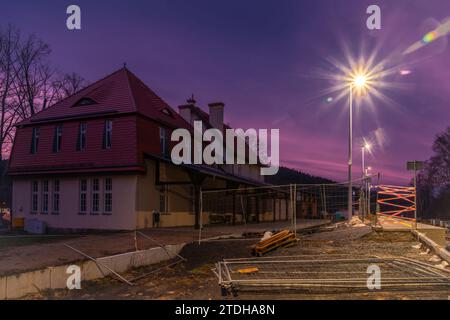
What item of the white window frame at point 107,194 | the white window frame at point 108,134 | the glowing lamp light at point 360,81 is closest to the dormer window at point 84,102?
the white window frame at point 108,134

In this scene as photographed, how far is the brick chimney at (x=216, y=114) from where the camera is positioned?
43969 mm

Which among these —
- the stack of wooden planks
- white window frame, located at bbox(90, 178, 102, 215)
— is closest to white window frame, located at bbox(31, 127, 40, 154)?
white window frame, located at bbox(90, 178, 102, 215)

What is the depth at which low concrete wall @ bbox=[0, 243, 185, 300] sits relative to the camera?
957 centimetres

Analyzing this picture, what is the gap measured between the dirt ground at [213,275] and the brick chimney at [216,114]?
87.1 ft

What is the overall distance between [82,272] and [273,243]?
6.44m

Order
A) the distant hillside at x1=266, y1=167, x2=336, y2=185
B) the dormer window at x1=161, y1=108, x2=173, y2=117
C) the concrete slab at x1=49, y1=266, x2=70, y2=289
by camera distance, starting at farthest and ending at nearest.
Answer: the distant hillside at x1=266, y1=167, x2=336, y2=185 → the dormer window at x1=161, y1=108, x2=173, y2=117 → the concrete slab at x1=49, y1=266, x2=70, y2=289

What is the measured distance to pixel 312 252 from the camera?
1446cm

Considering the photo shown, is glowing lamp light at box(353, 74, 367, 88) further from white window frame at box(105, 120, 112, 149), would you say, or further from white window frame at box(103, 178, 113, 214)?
white window frame at box(103, 178, 113, 214)

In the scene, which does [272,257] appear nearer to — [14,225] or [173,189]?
[173,189]

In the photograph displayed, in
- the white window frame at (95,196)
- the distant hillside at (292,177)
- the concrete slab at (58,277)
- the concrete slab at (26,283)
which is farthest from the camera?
the distant hillside at (292,177)

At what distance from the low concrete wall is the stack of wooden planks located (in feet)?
10.3

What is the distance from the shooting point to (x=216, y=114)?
146 ft

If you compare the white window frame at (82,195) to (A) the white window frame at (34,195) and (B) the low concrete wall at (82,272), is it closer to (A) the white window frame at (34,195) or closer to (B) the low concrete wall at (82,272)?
(A) the white window frame at (34,195)

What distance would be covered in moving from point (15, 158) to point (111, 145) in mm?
8064
